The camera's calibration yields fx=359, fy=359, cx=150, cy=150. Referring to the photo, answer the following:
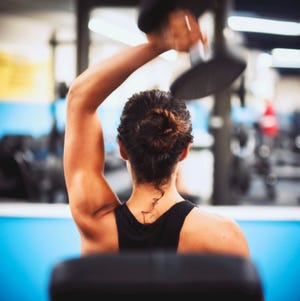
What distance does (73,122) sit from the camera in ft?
3.51

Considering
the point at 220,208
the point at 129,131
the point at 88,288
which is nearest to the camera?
the point at 88,288

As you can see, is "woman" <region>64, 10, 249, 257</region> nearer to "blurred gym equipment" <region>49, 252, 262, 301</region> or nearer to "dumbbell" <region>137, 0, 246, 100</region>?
"dumbbell" <region>137, 0, 246, 100</region>

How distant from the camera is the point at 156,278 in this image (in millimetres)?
508

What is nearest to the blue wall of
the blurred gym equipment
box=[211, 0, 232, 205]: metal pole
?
box=[211, 0, 232, 205]: metal pole

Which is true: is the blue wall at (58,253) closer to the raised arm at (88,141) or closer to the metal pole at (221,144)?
the metal pole at (221,144)

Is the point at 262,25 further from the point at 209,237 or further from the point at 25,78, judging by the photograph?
the point at 209,237

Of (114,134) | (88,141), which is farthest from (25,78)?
(88,141)

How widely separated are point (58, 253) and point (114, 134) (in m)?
4.15

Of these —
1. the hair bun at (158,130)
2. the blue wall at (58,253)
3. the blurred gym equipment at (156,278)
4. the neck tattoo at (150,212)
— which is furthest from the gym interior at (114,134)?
the blurred gym equipment at (156,278)

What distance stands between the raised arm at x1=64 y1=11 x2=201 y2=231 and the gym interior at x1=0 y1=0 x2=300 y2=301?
0.19 metres

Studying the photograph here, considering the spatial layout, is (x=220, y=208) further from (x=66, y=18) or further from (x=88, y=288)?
(x=66, y=18)

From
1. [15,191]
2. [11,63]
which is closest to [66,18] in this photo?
[11,63]

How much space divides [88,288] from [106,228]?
0.52 meters

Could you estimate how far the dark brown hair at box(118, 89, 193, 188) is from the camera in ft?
3.27
